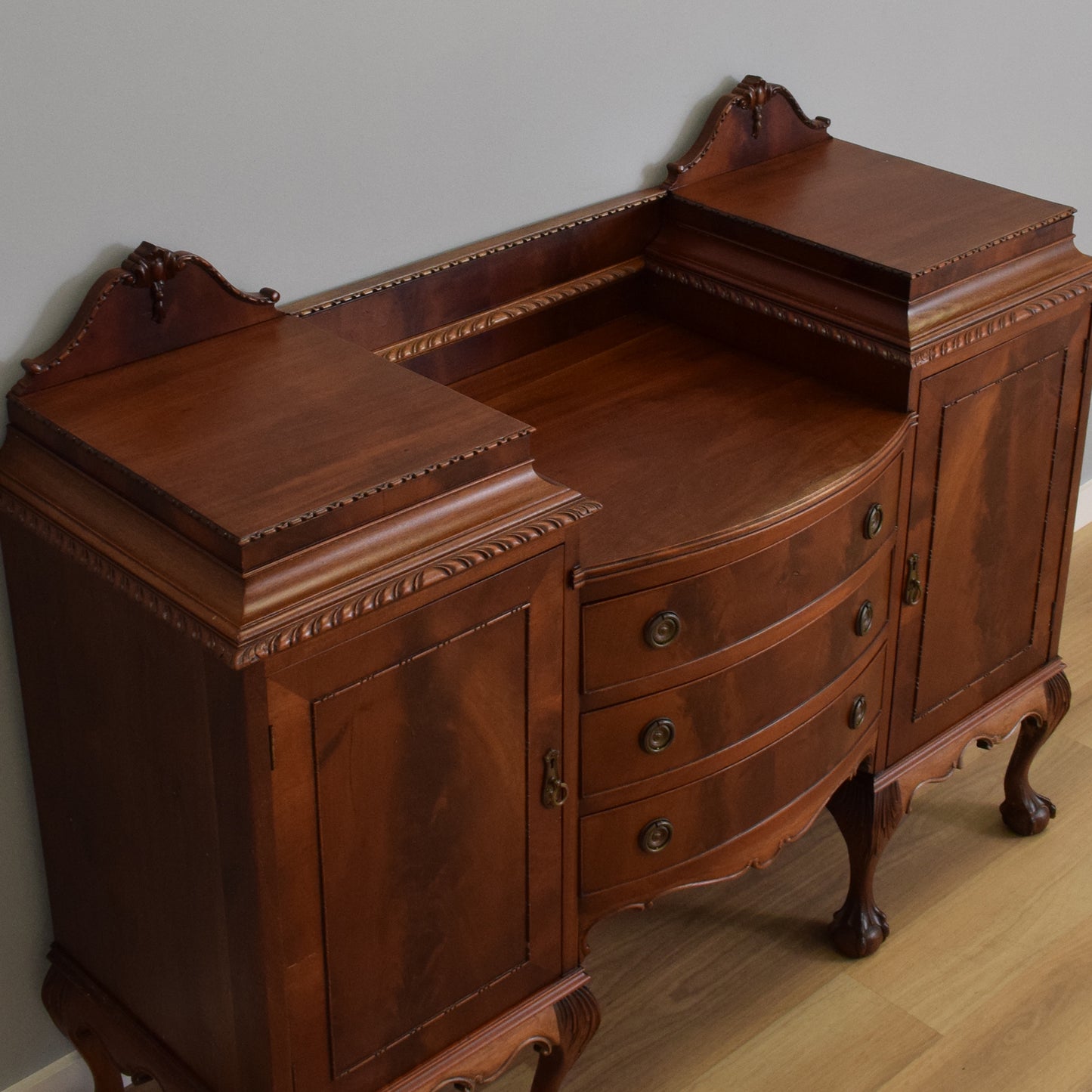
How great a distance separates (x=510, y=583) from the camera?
1.32m

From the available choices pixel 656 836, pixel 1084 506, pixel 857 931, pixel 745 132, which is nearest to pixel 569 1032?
pixel 656 836

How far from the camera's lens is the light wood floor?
1.85 meters

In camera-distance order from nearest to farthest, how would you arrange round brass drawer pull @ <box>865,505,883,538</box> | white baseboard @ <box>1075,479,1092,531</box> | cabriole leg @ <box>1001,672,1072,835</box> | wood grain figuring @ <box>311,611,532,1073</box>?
wood grain figuring @ <box>311,611,532,1073</box>
round brass drawer pull @ <box>865,505,883,538</box>
cabriole leg @ <box>1001,672,1072,835</box>
white baseboard @ <box>1075,479,1092,531</box>

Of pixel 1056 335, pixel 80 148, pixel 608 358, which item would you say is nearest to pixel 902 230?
pixel 1056 335

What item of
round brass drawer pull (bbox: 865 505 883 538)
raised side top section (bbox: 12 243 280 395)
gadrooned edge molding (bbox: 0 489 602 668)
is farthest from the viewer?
round brass drawer pull (bbox: 865 505 883 538)

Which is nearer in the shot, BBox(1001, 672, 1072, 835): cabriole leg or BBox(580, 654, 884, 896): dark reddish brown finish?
BBox(580, 654, 884, 896): dark reddish brown finish

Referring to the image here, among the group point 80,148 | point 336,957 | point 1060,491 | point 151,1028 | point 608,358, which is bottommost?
point 151,1028

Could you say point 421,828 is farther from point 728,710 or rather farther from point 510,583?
point 728,710

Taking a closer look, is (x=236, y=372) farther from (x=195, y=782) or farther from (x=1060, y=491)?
(x=1060, y=491)

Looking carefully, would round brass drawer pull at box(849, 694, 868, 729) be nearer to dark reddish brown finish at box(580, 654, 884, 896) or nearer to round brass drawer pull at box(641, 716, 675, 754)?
dark reddish brown finish at box(580, 654, 884, 896)

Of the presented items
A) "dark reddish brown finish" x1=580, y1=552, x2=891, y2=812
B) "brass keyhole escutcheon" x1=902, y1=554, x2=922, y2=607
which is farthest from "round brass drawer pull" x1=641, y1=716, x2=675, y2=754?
"brass keyhole escutcheon" x1=902, y1=554, x2=922, y2=607

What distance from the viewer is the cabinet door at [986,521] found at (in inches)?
69.5

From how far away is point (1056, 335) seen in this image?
1825mm

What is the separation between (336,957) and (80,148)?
0.72 metres
